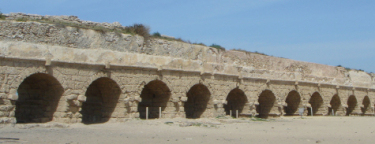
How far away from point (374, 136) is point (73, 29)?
10.4 metres

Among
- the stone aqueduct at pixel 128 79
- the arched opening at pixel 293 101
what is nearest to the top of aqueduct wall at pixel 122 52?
the stone aqueduct at pixel 128 79

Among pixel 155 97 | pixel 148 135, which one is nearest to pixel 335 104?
pixel 155 97

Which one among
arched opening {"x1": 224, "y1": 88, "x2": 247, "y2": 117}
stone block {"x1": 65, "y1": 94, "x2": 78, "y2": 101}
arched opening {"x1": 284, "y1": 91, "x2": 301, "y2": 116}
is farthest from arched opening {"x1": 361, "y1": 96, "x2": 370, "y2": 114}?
stone block {"x1": 65, "y1": 94, "x2": 78, "y2": 101}

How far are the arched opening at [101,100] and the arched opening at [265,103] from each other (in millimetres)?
8523

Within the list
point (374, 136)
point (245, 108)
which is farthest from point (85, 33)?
point (374, 136)

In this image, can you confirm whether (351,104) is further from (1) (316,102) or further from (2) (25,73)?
(2) (25,73)

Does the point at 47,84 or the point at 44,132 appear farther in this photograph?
the point at 47,84

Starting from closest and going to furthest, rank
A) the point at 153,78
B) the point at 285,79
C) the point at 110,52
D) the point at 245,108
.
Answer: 1. the point at 110,52
2. the point at 153,78
3. the point at 245,108
4. the point at 285,79

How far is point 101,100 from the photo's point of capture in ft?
52.1

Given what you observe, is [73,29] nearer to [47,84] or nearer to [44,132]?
[47,84]

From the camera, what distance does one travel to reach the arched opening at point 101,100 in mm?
14617

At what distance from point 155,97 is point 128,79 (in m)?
2.13

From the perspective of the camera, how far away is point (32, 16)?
1497 centimetres

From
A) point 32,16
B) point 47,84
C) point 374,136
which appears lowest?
point 374,136
